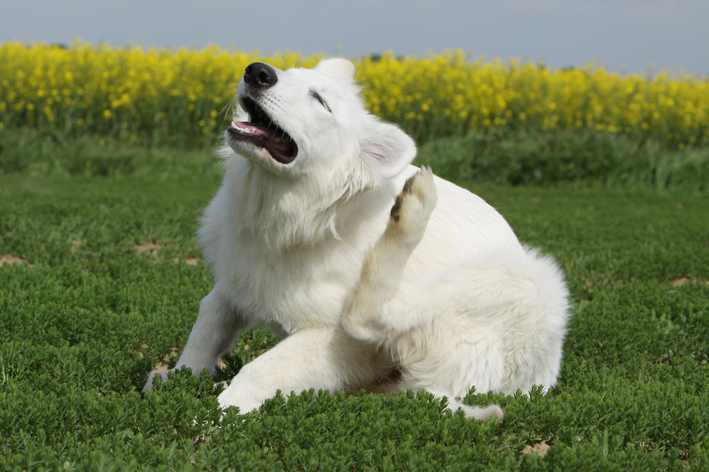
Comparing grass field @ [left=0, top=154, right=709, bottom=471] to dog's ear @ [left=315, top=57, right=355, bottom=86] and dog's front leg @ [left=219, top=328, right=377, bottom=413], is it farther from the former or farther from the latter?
dog's ear @ [left=315, top=57, right=355, bottom=86]

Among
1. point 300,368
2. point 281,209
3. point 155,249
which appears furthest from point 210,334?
point 155,249

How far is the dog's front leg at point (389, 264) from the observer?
117 inches

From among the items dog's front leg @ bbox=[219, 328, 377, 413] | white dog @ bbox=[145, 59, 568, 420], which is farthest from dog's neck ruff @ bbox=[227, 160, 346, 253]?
dog's front leg @ bbox=[219, 328, 377, 413]

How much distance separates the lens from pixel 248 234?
3434 mm

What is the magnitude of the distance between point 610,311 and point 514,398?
225 cm

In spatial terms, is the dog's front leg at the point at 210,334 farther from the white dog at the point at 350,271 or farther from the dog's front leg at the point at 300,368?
the dog's front leg at the point at 300,368

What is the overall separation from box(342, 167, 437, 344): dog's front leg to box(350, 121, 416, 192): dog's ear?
239 millimetres

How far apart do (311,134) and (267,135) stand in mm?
222

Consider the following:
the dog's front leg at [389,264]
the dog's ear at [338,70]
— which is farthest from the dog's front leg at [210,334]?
the dog's ear at [338,70]

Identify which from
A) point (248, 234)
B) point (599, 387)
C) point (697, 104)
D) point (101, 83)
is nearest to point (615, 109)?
point (697, 104)

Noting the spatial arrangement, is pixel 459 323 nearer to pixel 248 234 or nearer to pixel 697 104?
pixel 248 234

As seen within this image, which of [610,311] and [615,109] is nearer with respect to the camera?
[610,311]

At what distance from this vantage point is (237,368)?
401 centimetres

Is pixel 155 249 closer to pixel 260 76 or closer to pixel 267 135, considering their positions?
pixel 267 135
